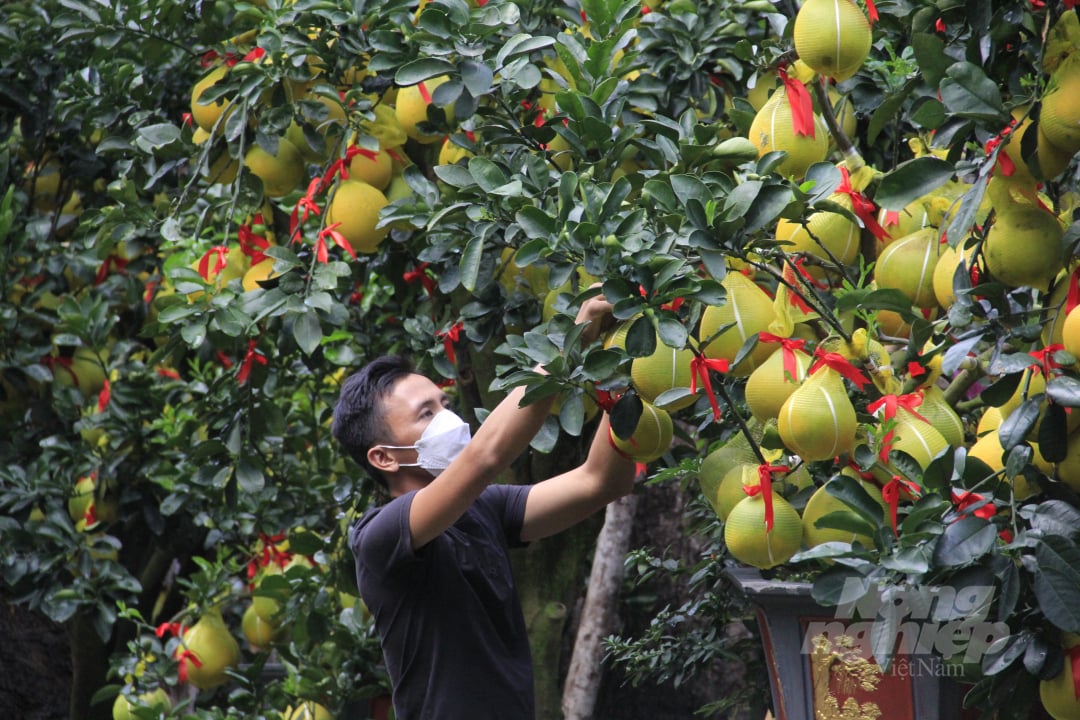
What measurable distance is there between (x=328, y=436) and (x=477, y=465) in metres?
1.98

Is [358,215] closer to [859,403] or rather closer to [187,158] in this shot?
[187,158]

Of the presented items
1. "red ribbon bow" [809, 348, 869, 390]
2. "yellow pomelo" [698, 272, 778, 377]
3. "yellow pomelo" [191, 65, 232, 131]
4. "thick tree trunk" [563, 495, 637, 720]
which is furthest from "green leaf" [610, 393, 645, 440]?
"thick tree trunk" [563, 495, 637, 720]

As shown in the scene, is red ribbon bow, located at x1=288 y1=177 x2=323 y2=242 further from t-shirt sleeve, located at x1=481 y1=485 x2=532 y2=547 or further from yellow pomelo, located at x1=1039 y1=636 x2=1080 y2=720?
yellow pomelo, located at x1=1039 y1=636 x2=1080 y2=720

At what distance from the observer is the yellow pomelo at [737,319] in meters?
1.68

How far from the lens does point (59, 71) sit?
13.3 ft

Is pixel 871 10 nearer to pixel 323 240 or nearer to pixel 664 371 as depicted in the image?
pixel 664 371

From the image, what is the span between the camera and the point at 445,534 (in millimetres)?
2189

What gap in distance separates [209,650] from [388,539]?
1.81 m

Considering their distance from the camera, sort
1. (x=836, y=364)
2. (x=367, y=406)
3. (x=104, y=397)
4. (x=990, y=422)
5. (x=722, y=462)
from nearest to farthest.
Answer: (x=836, y=364) → (x=990, y=422) → (x=722, y=462) → (x=367, y=406) → (x=104, y=397)

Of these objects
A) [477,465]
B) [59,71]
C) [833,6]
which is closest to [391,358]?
[477,465]

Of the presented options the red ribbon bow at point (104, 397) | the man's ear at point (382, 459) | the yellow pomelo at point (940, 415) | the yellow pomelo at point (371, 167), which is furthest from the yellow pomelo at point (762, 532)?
the red ribbon bow at point (104, 397)

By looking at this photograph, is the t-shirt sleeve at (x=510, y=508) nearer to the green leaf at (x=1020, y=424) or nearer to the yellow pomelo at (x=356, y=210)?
Answer: the yellow pomelo at (x=356, y=210)

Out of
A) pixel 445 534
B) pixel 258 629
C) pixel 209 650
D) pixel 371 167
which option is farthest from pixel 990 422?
pixel 209 650

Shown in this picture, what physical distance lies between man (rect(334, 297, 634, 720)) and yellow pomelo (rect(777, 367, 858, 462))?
1.42 ft
